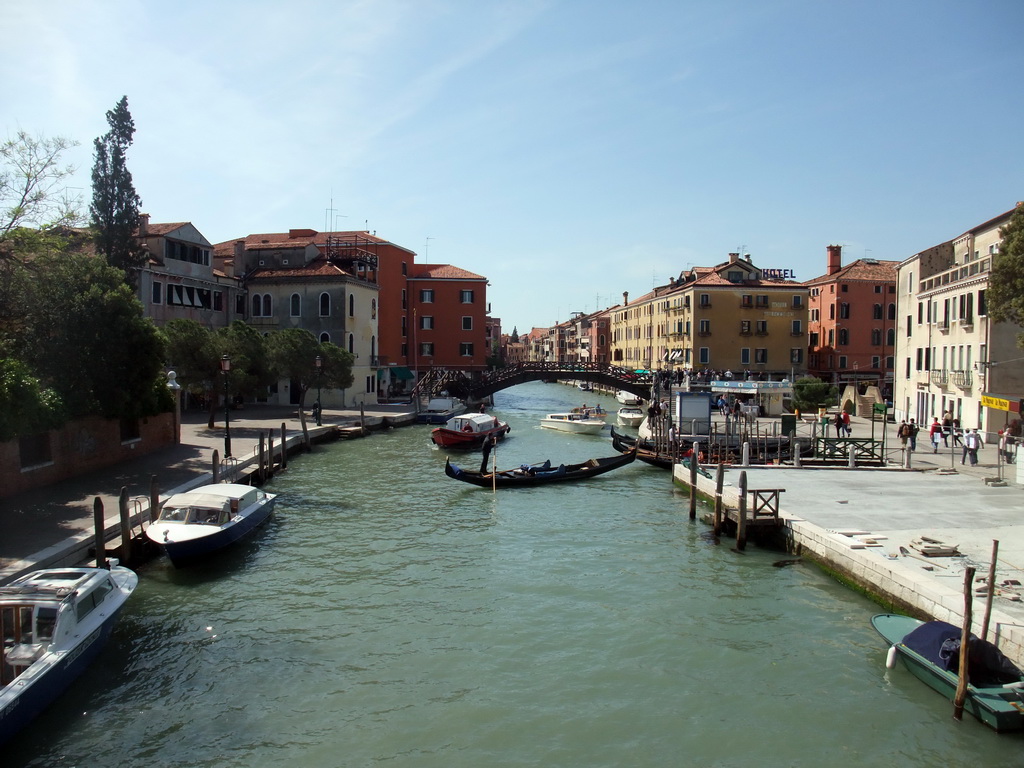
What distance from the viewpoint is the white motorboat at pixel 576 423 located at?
40562mm

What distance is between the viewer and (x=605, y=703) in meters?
9.22

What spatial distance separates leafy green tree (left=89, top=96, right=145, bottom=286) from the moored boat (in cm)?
2178

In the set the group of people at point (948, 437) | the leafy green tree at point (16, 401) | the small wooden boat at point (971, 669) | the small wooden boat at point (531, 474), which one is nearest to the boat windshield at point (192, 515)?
the leafy green tree at point (16, 401)

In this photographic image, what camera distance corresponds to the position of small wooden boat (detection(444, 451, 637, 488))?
22.4 metres

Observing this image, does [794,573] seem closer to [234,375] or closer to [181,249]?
[234,375]

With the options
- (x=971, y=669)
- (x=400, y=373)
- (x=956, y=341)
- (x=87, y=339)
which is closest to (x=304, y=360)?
(x=87, y=339)

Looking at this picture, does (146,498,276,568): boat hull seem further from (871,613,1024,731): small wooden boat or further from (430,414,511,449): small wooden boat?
(430,414,511,449): small wooden boat

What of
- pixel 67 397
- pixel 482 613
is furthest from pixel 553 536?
pixel 67 397

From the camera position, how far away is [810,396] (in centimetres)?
3962

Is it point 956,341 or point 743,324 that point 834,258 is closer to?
point 743,324

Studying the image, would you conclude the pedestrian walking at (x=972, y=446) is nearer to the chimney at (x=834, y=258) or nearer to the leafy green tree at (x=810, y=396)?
the leafy green tree at (x=810, y=396)

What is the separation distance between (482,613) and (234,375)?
2040 centimetres

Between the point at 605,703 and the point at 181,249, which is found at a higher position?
the point at 181,249

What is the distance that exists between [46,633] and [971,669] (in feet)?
35.1
